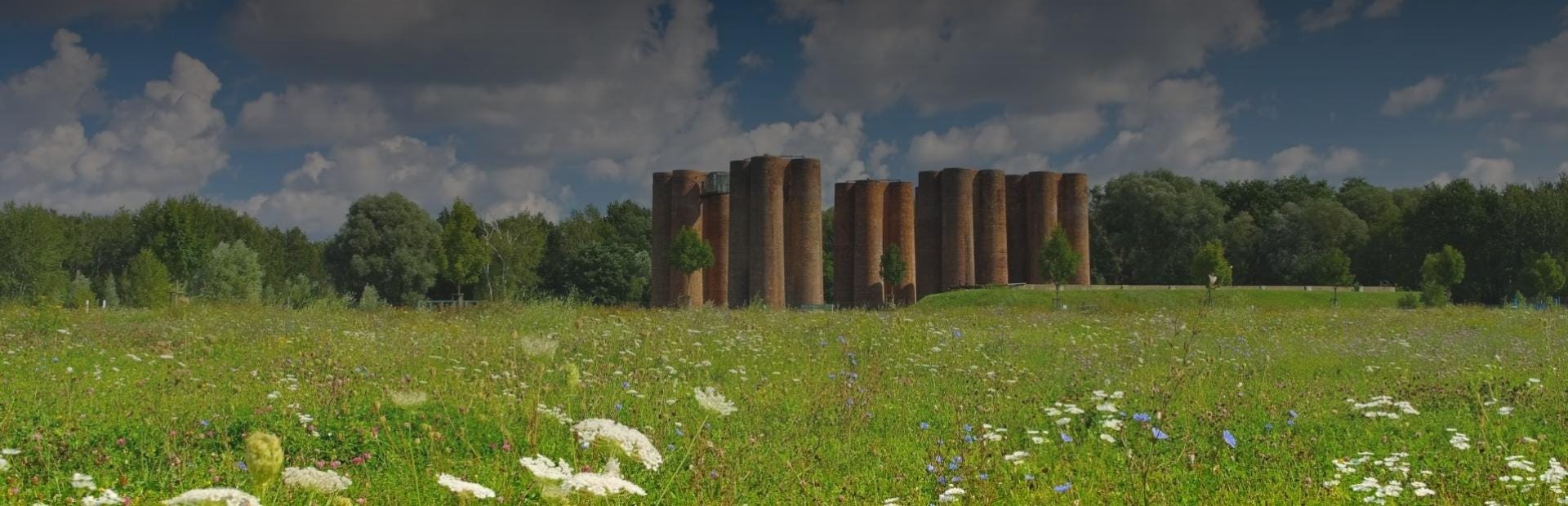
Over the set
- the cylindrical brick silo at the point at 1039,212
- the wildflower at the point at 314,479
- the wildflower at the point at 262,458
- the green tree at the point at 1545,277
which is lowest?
the wildflower at the point at 314,479

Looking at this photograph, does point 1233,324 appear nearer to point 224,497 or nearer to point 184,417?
point 184,417

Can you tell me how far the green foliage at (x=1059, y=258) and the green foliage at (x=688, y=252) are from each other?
14387 millimetres

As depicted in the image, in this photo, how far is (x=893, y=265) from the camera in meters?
48.2

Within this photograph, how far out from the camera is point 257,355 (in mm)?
11688

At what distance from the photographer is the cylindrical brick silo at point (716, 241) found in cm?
4981

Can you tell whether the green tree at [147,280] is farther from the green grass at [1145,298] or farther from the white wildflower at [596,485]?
the white wildflower at [596,485]

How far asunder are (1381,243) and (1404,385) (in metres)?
54.2

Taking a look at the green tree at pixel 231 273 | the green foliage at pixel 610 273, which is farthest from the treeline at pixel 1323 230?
the green tree at pixel 231 273

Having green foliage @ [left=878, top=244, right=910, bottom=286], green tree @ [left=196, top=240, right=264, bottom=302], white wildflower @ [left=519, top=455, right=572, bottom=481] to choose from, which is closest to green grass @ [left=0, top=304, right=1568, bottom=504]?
white wildflower @ [left=519, top=455, right=572, bottom=481]

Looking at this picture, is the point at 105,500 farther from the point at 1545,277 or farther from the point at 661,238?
the point at 1545,277

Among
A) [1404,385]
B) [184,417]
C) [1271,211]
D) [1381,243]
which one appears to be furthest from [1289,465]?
[1271,211]

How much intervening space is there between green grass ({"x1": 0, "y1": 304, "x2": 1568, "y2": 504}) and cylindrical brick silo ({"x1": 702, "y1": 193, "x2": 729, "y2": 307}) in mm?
35105

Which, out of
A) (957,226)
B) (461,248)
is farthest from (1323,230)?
(461,248)

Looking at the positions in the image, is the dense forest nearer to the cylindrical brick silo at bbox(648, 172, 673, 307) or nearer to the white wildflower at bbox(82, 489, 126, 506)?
the cylindrical brick silo at bbox(648, 172, 673, 307)
